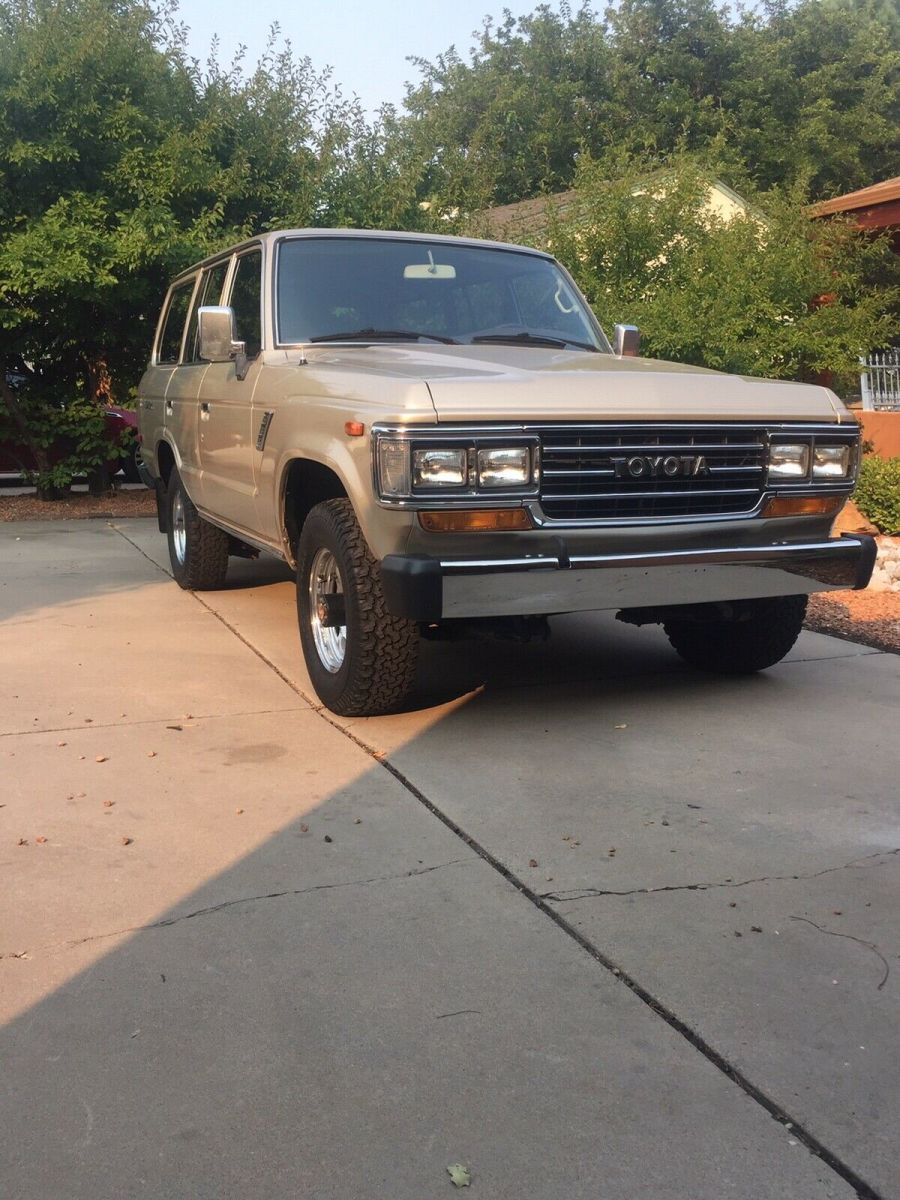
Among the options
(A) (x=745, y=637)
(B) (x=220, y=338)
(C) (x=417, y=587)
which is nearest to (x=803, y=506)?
(A) (x=745, y=637)

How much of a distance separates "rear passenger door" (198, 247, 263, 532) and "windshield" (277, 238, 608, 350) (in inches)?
9.1

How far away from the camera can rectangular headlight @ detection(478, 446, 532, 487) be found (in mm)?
4336

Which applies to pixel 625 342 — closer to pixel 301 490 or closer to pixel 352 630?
pixel 301 490

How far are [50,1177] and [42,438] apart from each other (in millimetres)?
12193

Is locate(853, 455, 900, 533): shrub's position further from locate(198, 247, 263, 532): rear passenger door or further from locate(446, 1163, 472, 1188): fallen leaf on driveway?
locate(446, 1163, 472, 1188): fallen leaf on driveway

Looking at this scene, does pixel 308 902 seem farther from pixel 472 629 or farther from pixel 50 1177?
pixel 472 629

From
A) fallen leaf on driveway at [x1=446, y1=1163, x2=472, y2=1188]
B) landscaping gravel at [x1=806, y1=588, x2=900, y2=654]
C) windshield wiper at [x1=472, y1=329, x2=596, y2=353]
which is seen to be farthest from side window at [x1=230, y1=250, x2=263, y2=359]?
fallen leaf on driveway at [x1=446, y1=1163, x2=472, y2=1188]

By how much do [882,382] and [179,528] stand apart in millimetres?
8353

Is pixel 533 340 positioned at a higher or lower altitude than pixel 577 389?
higher

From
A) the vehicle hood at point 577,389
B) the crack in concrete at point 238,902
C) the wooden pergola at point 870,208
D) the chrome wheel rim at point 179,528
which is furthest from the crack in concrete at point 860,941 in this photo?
the wooden pergola at point 870,208

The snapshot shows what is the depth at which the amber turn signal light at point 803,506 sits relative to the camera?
16.1ft

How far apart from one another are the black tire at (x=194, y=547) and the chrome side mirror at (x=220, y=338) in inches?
66.5

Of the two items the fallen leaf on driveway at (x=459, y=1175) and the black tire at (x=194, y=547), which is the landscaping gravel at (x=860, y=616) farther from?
the fallen leaf on driveway at (x=459, y=1175)

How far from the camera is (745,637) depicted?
5.65 meters
